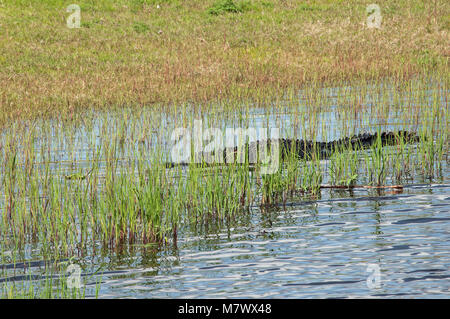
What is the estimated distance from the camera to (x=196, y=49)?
2825cm

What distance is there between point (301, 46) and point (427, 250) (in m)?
21.6

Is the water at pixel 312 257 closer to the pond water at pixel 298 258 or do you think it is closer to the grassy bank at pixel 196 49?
the pond water at pixel 298 258

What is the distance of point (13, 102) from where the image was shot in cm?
2058

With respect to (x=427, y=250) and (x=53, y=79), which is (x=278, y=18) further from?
(x=427, y=250)

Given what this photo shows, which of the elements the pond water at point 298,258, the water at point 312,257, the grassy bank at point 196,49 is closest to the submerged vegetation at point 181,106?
the grassy bank at point 196,49

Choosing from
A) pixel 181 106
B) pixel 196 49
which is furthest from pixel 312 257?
pixel 196 49

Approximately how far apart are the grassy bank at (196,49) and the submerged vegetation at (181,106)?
95mm

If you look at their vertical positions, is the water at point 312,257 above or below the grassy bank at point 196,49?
below

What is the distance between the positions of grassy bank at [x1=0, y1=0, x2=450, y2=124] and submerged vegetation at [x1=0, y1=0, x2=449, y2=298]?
95 millimetres

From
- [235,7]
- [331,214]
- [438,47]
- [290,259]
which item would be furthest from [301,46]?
[290,259]

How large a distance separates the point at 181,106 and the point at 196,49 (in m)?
8.81

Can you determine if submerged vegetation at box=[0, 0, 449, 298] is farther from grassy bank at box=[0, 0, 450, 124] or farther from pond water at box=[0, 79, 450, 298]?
pond water at box=[0, 79, 450, 298]

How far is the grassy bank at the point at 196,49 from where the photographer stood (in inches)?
871

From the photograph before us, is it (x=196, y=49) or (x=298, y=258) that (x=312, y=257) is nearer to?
(x=298, y=258)
